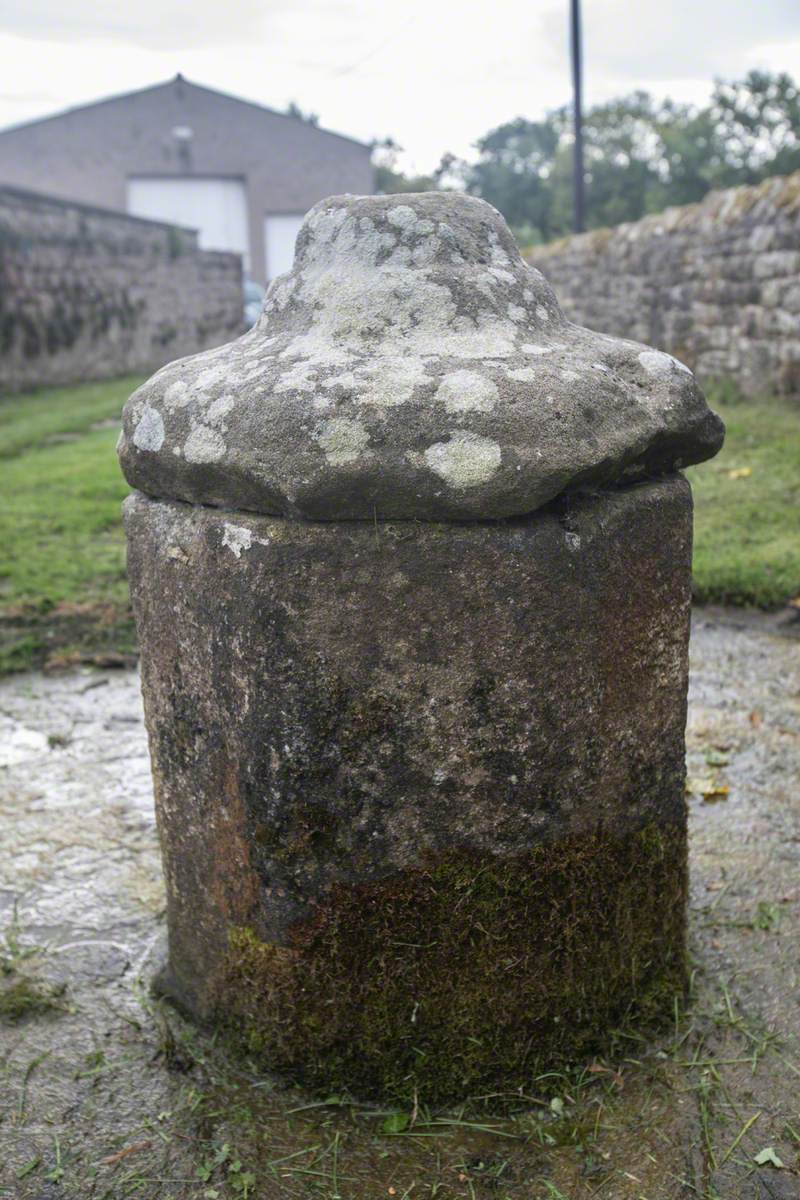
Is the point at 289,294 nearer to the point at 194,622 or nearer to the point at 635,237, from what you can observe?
the point at 194,622

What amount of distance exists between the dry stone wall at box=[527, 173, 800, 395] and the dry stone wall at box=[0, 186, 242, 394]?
6.29 m

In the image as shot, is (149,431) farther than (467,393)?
Yes

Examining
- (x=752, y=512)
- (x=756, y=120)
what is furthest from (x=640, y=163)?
(x=752, y=512)

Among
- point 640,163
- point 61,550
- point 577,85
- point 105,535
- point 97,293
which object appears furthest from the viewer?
point 640,163

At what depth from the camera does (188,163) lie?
28.7m

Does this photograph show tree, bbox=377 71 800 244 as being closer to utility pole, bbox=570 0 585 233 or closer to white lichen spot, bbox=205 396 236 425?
utility pole, bbox=570 0 585 233

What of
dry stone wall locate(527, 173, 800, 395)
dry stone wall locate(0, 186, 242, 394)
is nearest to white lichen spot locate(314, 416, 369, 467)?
dry stone wall locate(527, 173, 800, 395)

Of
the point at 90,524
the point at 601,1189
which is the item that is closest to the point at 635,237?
the point at 90,524

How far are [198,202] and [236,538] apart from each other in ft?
96.0

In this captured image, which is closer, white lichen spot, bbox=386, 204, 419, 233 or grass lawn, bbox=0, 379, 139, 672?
white lichen spot, bbox=386, 204, 419, 233

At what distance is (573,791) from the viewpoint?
1.94 metres

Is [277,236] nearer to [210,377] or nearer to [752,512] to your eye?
[752,512]

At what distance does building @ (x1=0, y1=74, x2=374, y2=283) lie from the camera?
28594mm

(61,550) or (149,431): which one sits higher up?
(149,431)
